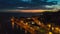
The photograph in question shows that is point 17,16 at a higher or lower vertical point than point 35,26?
higher

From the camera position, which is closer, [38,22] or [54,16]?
[54,16]

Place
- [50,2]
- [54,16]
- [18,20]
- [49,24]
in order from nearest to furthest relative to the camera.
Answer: [50,2]
[54,16]
[49,24]
[18,20]

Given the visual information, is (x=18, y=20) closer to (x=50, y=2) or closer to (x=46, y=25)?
(x=46, y=25)

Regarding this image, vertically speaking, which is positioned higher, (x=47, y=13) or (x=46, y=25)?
(x=47, y=13)

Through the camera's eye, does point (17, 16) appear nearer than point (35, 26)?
Yes

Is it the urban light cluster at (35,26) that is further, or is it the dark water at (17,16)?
the urban light cluster at (35,26)

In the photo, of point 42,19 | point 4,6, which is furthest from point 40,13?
point 4,6

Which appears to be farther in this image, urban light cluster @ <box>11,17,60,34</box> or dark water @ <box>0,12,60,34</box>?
urban light cluster @ <box>11,17,60,34</box>

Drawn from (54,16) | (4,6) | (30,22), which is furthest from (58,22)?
(4,6)

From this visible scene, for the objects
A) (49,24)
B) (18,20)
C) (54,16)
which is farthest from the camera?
(18,20)

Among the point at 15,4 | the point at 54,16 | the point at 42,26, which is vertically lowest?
the point at 42,26
